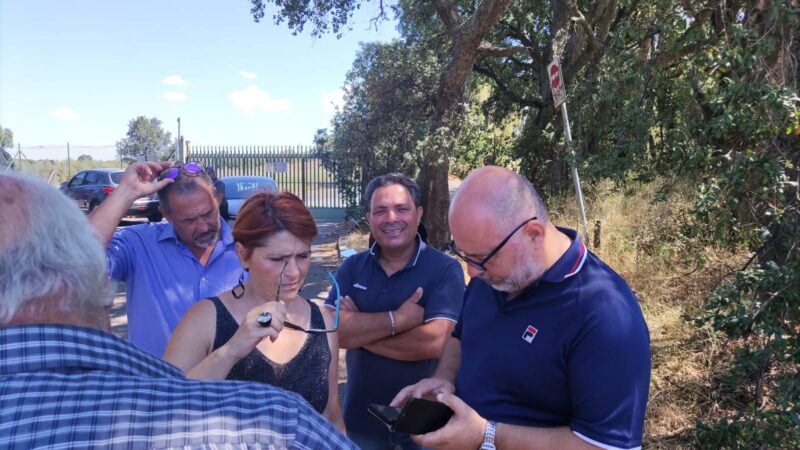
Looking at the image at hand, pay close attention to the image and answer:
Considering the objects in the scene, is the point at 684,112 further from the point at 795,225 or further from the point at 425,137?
the point at 425,137

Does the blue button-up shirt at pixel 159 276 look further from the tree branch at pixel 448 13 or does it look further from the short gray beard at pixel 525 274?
the tree branch at pixel 448 13

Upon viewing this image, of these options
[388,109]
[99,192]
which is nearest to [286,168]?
[99,192]

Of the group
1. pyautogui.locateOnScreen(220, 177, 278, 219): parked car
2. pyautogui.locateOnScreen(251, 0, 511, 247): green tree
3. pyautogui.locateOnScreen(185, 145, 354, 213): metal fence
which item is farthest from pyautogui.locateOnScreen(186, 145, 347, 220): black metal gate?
pyautogui.locateOnScreen(251, 0, 511, 247): green tree

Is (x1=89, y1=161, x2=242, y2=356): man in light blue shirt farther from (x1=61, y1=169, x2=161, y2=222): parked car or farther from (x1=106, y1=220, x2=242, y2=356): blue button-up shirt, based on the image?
(x1=61, y1=169, x2=161, y2=222): parked car

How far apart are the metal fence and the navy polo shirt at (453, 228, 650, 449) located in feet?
63.2

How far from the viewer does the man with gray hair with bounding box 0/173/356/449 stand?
0.94m

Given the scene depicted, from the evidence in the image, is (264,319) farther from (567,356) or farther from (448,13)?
(448,13)

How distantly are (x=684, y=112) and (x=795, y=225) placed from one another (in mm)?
1474

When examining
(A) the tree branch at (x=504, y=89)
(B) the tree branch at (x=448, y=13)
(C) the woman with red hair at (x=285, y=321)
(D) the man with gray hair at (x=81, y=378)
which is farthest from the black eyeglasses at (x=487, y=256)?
(A) the tree branch at (x=504, y=89)

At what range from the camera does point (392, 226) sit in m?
3.01

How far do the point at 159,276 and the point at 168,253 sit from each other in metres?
0.14

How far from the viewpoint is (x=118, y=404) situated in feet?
3.19

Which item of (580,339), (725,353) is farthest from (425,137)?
(580,339)

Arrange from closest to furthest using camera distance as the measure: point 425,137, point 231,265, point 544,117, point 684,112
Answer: point 231,265 → point 684,112 → point 425,137 → point 544,117
